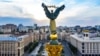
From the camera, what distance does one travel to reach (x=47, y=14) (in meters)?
3.12

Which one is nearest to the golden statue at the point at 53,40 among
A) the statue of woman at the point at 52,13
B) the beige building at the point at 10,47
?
the statue of woman at the point at 52,13

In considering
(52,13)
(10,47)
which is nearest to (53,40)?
(52,13)

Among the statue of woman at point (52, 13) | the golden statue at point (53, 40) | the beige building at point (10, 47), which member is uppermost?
the statue of woman at point (52, 13)

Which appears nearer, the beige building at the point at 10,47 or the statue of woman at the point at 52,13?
the statue of woman at the point at 52,13

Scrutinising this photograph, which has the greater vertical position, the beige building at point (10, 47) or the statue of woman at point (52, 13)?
the statue of woman at point (52, 13)

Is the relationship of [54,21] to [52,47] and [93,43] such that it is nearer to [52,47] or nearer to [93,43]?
[52,47]

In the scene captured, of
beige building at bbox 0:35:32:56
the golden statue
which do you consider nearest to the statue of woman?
the golden statue

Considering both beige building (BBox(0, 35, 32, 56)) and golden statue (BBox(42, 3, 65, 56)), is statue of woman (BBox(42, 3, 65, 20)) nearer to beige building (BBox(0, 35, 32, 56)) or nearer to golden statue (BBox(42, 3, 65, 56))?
golden statue (BBox(42, 3, 65, 56))

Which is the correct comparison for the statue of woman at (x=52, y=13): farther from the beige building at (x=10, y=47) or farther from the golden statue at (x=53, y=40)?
the beige building at (x=10, y=47)

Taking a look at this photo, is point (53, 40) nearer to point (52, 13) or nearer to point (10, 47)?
point (52, 13)

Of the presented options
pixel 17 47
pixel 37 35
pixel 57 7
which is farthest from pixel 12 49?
pixel 37 35

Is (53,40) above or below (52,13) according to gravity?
below

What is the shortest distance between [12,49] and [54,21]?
34888mm

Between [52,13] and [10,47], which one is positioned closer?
[52,13]
